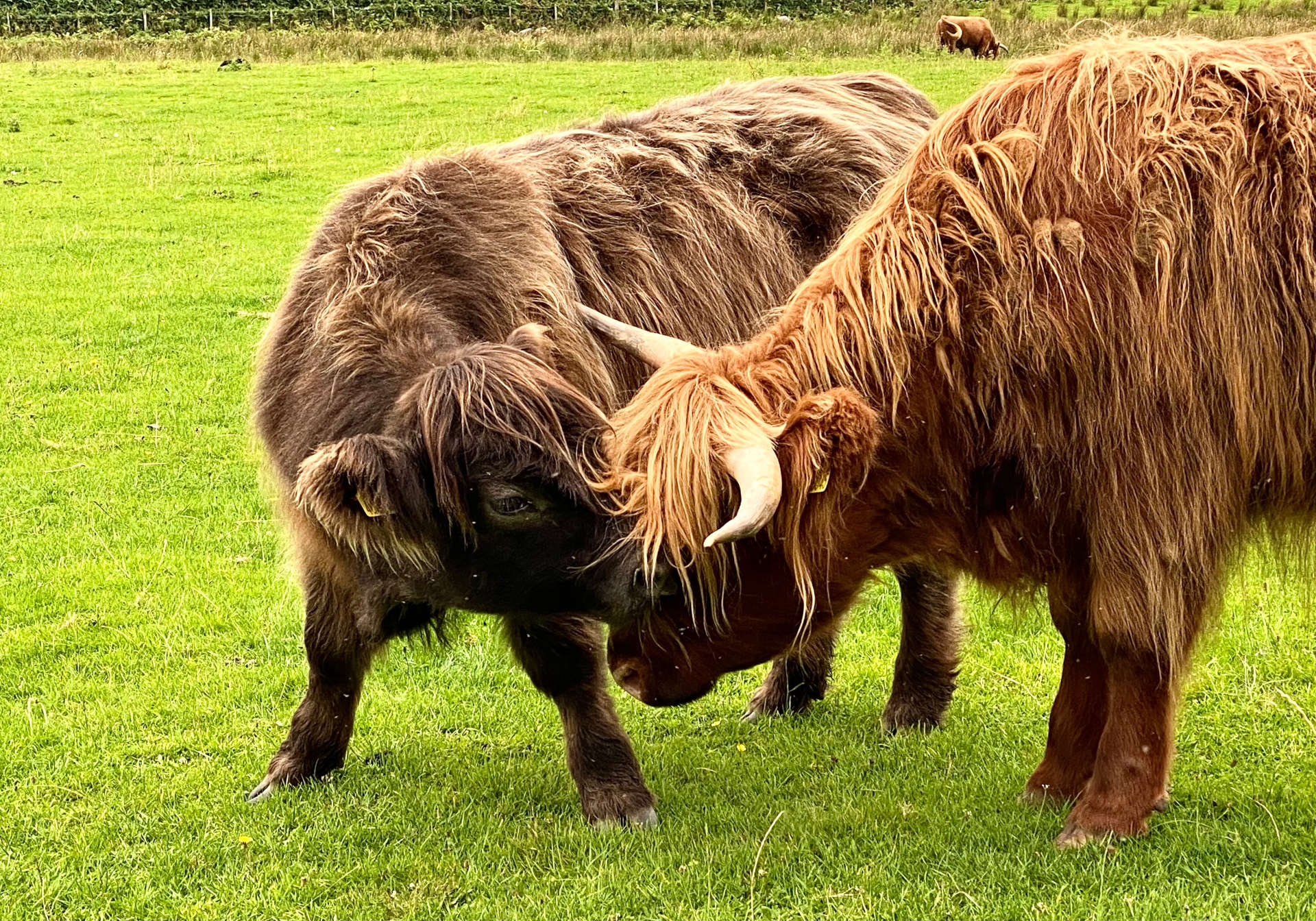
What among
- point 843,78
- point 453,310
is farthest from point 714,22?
point 453,310

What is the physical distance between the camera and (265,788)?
4.50 metres

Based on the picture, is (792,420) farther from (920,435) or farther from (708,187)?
(708,187)

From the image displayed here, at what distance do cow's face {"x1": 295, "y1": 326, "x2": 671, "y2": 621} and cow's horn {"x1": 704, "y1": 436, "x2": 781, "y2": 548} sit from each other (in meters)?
0.47

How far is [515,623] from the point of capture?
4172 millimetres

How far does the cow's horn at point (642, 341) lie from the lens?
13.3 feet

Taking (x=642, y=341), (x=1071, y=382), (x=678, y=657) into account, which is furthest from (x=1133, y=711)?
(x=642, y=341)

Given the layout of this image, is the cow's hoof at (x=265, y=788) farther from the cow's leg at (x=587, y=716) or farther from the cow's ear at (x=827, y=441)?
the cow's ear at (x=827, y=441)

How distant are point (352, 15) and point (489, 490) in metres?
33.8

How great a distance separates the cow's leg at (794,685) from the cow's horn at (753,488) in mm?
1849

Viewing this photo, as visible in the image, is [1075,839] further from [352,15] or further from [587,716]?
[352,15]

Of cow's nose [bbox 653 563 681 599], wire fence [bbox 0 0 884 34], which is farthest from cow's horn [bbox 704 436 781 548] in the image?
wire fence [bbox 0 0 884 34]

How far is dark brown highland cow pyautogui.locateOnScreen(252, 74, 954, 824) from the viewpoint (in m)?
3.71

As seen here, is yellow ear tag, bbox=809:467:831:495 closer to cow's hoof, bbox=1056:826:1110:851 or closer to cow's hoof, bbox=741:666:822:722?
cow's hoof, bbox=1056:826:1110:851

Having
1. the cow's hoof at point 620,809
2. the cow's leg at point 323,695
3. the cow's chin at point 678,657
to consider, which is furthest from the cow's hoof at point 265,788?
the cow's chin at point 678,657
